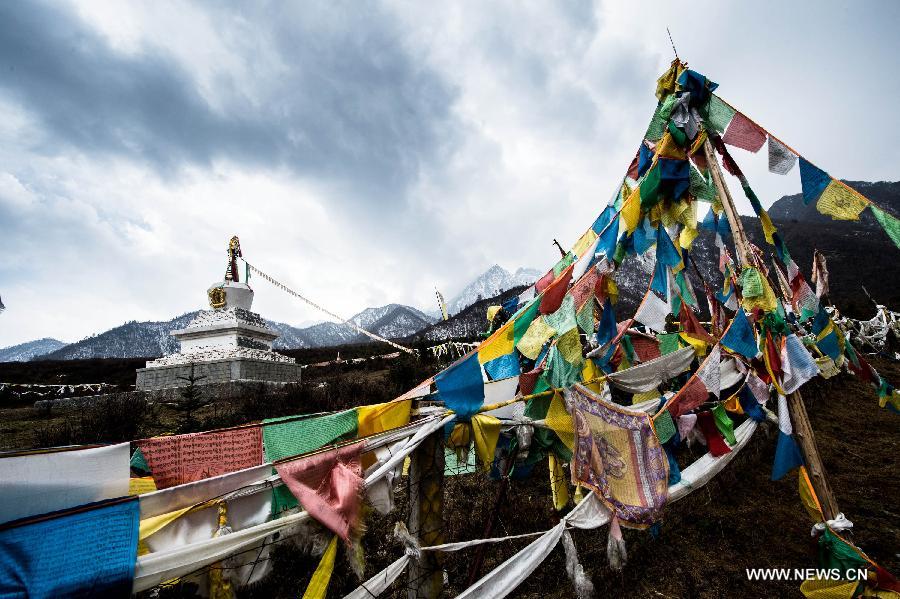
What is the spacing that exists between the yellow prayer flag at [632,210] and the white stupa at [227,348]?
14.4 metres

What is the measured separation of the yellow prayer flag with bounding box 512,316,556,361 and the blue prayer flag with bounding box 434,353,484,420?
0.64 m

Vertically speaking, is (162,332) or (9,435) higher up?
(162,332)

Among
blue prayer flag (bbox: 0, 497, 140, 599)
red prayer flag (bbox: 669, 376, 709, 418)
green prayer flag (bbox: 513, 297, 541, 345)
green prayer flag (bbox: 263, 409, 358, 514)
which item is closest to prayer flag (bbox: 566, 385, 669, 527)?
red prayer flag (bbox: 669, 376, 709, 418)

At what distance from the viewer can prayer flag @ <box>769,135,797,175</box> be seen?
4.19 m

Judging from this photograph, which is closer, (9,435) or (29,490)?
(29,490)

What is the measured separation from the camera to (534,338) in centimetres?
344

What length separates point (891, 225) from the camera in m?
3.49

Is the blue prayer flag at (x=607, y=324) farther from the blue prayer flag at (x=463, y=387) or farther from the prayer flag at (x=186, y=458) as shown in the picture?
the prayer flag at (x=186, y=458)

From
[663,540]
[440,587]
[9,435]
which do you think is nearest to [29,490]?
[440,587]

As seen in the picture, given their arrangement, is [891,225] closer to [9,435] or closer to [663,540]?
[663,540]

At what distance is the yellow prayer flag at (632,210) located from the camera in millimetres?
4125

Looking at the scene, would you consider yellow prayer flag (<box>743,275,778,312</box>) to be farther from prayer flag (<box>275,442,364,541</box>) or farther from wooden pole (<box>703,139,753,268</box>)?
prayer flag (<box>275,442,364,541</box>)

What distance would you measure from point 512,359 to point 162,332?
15382 cm

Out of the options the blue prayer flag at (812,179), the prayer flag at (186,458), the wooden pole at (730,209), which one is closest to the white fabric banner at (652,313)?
the wooden pole at (730,209)
